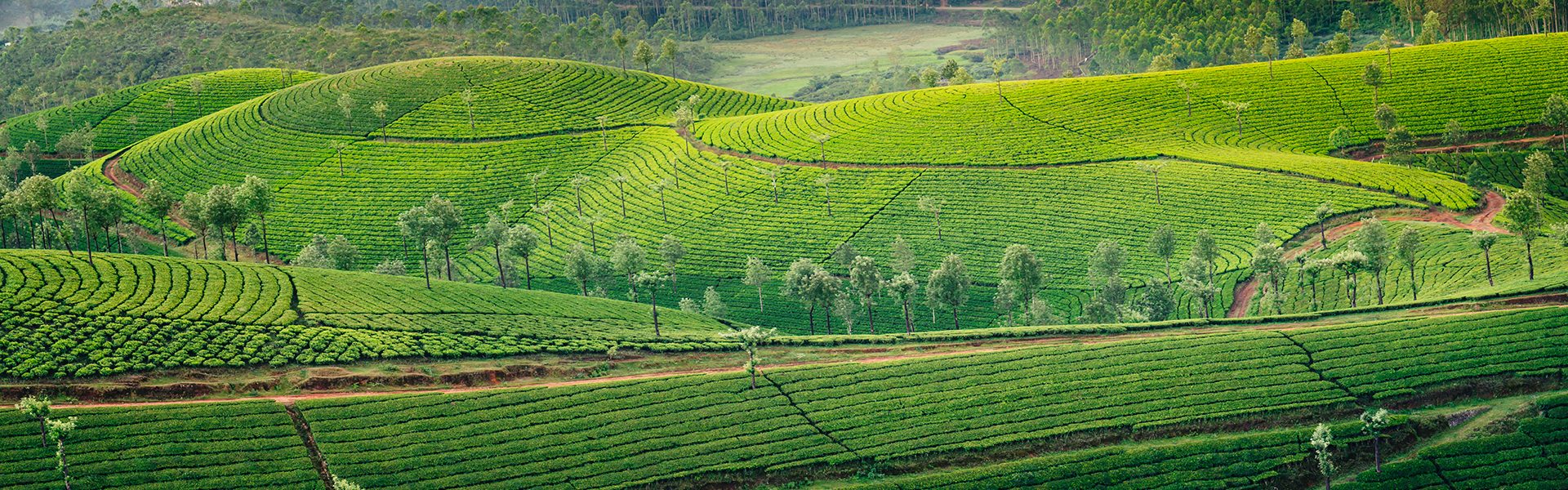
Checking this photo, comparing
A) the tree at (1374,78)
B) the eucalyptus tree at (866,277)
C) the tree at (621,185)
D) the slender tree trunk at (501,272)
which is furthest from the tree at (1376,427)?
the tree at (621,185)

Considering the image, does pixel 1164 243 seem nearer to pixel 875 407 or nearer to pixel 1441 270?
pixel 1441 270

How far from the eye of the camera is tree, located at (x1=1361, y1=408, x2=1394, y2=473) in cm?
6544

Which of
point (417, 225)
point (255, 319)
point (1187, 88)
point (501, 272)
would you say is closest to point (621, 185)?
point (501, 272)

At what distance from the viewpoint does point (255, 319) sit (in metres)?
81.7

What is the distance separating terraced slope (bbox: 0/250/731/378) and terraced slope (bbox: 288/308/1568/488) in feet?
24.9

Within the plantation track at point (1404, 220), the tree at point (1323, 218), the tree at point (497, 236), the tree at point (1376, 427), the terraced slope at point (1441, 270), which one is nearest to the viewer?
the tree at point (1376, 427)

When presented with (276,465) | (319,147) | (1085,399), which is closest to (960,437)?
(1085,399)

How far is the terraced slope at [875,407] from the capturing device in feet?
228

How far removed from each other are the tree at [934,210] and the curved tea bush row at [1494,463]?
57.9 metres

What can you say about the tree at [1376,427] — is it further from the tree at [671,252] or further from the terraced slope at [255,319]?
the tree at [671,252]

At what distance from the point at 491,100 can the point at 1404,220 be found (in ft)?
364

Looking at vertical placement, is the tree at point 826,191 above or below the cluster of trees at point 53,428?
above

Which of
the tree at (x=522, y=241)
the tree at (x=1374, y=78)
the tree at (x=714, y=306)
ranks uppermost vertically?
the tree at (x=1374, y=78)

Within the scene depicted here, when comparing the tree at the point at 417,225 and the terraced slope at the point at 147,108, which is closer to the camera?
the tree at the point at 417,225
